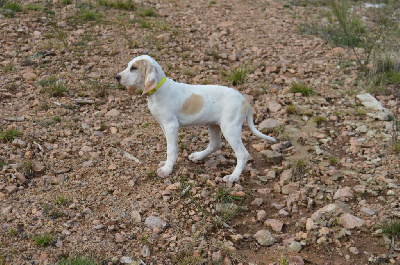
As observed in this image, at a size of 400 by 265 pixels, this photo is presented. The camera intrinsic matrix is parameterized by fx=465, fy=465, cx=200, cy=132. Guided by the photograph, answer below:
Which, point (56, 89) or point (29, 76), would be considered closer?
point (56, 89)

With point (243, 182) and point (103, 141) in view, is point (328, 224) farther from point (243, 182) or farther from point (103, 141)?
point (103, 141)

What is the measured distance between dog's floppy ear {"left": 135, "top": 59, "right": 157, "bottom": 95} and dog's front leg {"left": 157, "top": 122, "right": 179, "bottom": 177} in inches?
19.6

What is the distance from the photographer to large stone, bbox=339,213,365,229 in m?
4.81

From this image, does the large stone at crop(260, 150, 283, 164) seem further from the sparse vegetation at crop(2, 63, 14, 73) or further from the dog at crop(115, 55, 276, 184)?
the sparse vegetation at crop(2, 63, 14, 73)

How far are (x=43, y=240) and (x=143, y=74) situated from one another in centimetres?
205

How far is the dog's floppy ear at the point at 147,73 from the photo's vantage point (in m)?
5.07

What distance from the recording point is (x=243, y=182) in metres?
5.67

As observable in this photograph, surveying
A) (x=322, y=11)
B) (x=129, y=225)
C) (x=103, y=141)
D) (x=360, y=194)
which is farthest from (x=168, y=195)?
(x=322, y=11)

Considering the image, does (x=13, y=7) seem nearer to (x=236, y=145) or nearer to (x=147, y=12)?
(x=147, y=12)

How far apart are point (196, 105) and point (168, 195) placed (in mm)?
1068

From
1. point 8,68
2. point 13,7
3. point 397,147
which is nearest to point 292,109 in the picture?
point 397,147

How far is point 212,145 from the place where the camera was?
5.93 m

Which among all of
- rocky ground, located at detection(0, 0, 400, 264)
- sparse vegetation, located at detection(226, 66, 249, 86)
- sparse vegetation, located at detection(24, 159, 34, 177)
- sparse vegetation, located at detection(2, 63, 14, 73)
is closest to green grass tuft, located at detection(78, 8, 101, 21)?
rocky ground, located at detection(0, 0, 400, 264)

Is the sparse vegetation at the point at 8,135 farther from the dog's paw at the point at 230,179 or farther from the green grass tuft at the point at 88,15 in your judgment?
the green grass tuft at the point at 88,15
